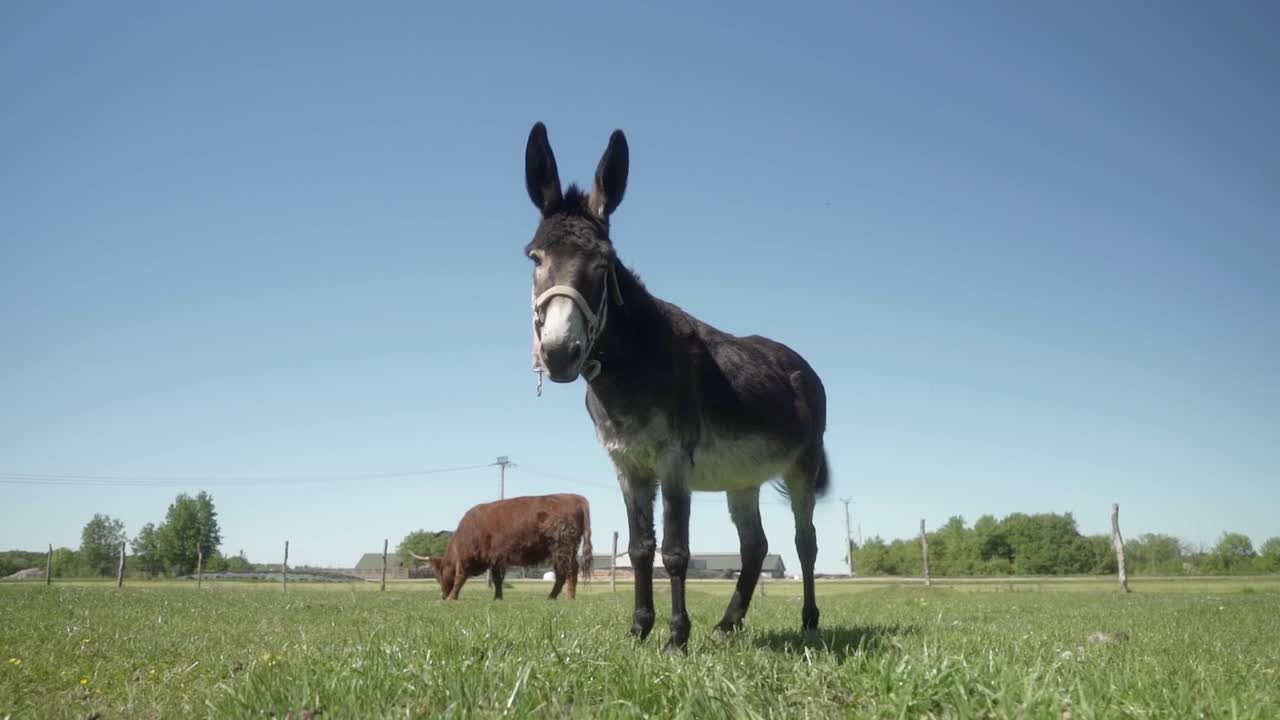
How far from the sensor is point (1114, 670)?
12.1 ft

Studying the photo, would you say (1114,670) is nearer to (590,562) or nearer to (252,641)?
(252,641)

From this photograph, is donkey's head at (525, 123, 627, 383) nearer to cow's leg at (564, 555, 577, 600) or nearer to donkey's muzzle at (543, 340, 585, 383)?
donkey's muzzle at (543, 340, 585, 383)

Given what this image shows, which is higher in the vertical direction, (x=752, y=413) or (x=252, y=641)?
(x=752, y=413)

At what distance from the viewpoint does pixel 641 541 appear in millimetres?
5000

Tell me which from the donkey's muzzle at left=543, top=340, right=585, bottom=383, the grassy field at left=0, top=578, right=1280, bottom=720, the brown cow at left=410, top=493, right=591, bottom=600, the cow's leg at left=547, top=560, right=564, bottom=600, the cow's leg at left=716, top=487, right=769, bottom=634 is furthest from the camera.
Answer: the brown cow at left=410, top=493, right=591, bottom=600

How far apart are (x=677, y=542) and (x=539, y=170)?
250 cm

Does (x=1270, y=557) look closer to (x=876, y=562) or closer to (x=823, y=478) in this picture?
(x=876, y=562)

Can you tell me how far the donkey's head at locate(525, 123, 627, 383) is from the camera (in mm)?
4277

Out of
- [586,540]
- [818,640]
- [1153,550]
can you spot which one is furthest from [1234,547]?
[818,640]

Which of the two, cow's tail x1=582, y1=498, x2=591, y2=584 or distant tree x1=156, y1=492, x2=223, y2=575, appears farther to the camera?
distant tree x1=156, y1=492, x2=223, y2=575

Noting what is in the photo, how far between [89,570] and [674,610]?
135137mm

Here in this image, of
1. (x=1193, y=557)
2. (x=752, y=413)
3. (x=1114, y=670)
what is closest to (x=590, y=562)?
(x=752, y=413)

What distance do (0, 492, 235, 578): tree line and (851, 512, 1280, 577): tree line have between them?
8374 cm

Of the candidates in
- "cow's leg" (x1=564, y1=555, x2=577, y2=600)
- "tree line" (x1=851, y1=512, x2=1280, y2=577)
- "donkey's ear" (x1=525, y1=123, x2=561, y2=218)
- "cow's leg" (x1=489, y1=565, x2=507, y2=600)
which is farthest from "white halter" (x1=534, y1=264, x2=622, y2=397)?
"tree line" (x1=851, y1=512, x2=1280, y2=577)
